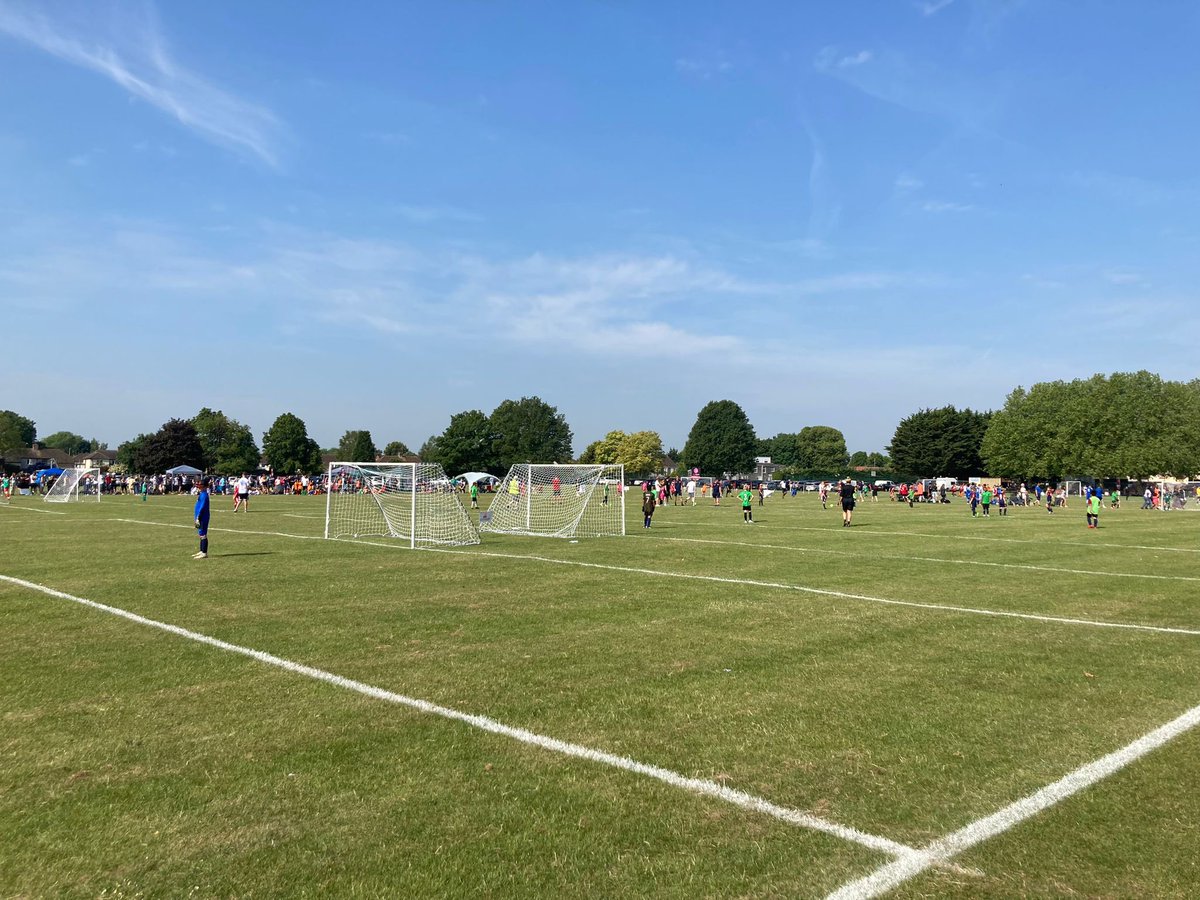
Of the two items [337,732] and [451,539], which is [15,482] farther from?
[337,732]

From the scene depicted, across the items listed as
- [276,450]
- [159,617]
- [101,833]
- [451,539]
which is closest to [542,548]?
[451,539]

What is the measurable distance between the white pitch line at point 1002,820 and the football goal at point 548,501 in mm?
19655

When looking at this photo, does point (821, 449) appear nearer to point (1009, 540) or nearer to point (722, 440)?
point (722, 440)

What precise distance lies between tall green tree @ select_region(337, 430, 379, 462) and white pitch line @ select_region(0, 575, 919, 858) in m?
155

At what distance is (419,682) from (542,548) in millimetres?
12961

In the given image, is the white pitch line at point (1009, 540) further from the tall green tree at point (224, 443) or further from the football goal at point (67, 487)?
the tall green tree at point (224, 443)

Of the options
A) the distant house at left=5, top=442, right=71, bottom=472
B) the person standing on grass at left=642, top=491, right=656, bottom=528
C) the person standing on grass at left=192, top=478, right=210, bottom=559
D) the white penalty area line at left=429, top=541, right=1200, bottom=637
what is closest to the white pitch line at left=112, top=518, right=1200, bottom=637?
the white penalty area line at left=429, top=541, right=1200, bottom=637

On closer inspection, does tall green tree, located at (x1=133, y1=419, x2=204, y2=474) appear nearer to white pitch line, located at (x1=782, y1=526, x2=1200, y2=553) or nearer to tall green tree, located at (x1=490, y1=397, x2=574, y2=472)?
tall green tree, located at (x1=490, y1=397, x2=574, y2=472)

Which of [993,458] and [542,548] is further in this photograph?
[993,458]

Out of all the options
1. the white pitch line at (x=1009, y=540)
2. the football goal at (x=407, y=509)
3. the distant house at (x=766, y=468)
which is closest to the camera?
the white pitch line at (x=1009, y=540)

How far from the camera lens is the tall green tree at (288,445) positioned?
105m

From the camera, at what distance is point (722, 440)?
406 feet

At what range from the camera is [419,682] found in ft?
23.2

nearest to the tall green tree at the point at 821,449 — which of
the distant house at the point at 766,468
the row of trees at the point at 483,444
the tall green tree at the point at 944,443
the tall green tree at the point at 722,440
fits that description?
the distant house at the point at 766,468
